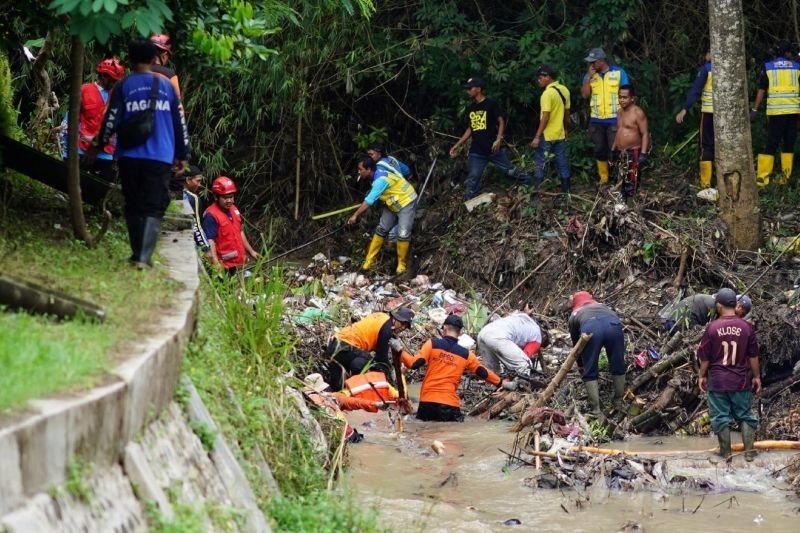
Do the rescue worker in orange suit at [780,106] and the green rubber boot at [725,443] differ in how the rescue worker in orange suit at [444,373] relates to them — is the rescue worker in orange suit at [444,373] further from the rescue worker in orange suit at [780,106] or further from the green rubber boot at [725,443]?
the rescue worker in orange suit at [780,106]

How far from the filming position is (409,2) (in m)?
17.6

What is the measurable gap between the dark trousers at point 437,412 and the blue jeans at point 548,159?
5456 millimetres

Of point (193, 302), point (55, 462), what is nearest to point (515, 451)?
point (193, 302)

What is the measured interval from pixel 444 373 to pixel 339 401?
1025 mm

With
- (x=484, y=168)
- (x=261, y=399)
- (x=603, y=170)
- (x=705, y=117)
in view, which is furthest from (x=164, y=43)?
(x=705, y=117)

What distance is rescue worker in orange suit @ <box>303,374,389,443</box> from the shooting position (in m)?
9.63

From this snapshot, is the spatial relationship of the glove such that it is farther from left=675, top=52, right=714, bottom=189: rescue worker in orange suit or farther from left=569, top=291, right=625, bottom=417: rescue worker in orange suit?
left=675, top=52, right=714, bottom=189: rescue worker in orange suit

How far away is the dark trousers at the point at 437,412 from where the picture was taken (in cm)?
1140

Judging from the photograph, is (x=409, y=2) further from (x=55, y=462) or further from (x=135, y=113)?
(x=55, y=462)

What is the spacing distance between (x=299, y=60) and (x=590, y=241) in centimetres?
525

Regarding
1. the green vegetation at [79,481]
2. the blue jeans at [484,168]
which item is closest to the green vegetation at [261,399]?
the green vegetation at [79,481]

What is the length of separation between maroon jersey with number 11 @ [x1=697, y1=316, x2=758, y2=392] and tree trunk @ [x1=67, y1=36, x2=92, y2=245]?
5.25m

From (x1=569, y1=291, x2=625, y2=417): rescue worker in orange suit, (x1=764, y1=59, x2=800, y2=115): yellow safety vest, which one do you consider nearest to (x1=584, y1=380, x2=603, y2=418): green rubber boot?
(x1=569, y1=291, x2=625, y2=417): rescue worker in orange suit

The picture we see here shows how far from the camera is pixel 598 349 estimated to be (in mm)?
11094
